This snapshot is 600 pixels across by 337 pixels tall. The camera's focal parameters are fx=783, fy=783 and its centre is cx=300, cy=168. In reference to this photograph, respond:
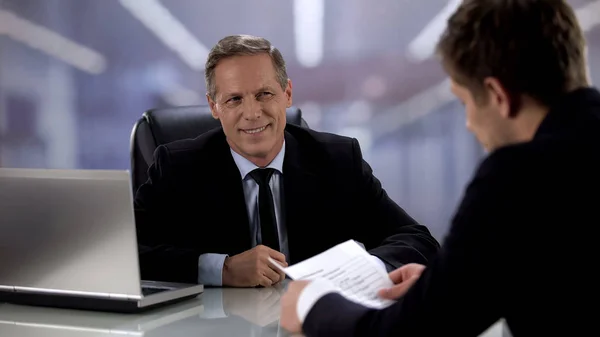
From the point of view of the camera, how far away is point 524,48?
1.17m

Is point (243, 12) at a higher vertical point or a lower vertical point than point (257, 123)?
higher

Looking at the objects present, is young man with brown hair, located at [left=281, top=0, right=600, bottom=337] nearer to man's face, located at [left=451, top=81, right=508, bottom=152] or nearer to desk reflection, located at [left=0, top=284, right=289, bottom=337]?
man's face, located at [left=451, top=81, right=508, bottom=152]

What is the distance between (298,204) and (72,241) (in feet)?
2.72

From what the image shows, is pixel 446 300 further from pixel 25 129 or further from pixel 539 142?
pixel 25 129

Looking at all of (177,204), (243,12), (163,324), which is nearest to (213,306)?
(163,324)

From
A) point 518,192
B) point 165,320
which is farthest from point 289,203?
point 518,192

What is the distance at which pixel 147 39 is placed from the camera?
176 inches

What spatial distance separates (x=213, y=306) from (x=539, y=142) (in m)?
0.94

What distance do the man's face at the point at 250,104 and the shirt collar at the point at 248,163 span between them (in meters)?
0.01

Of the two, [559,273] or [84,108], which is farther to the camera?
[84,108]

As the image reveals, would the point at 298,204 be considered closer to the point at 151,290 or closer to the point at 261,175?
the point at 261,175

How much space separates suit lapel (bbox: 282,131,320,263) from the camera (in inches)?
91.5

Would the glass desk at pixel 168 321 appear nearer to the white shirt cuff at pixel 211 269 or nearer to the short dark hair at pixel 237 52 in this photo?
the white shirt cuff at pixel 211 269

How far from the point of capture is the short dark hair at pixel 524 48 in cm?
118
